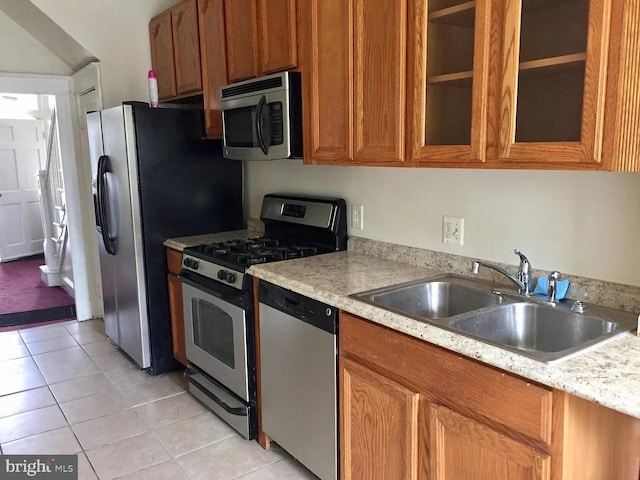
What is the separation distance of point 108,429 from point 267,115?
177cm

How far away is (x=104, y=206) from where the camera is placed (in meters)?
3.42

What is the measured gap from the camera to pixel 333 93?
2.18m

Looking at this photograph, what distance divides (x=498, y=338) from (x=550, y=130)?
689 mm

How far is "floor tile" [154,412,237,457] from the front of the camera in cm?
252

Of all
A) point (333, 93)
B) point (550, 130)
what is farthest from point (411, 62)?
point (550, 130)

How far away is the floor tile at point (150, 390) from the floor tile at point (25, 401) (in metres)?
0.41

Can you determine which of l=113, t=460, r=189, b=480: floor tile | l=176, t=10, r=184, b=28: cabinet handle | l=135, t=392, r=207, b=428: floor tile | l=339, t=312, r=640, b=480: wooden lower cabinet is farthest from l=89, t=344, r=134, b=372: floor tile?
l=176, t=10, r=184, b=28: cabinet handle

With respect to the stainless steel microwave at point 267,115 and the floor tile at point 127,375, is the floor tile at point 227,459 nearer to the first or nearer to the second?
the floor tile at point 127,375

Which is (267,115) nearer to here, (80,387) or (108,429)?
(108,429)

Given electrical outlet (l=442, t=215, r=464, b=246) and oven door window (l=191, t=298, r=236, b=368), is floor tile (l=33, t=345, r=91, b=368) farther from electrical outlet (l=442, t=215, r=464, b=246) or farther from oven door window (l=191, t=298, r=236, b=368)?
electrical outlet (l=442, t=215, r=464, b=246)

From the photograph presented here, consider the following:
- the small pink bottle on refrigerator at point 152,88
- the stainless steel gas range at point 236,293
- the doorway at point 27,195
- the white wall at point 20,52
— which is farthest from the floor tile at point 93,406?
the doorway at point 27,195

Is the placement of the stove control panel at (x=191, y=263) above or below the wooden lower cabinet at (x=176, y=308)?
above

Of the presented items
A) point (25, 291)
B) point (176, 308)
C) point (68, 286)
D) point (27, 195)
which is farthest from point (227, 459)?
point (27, 195)

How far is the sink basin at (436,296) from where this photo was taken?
192cm
